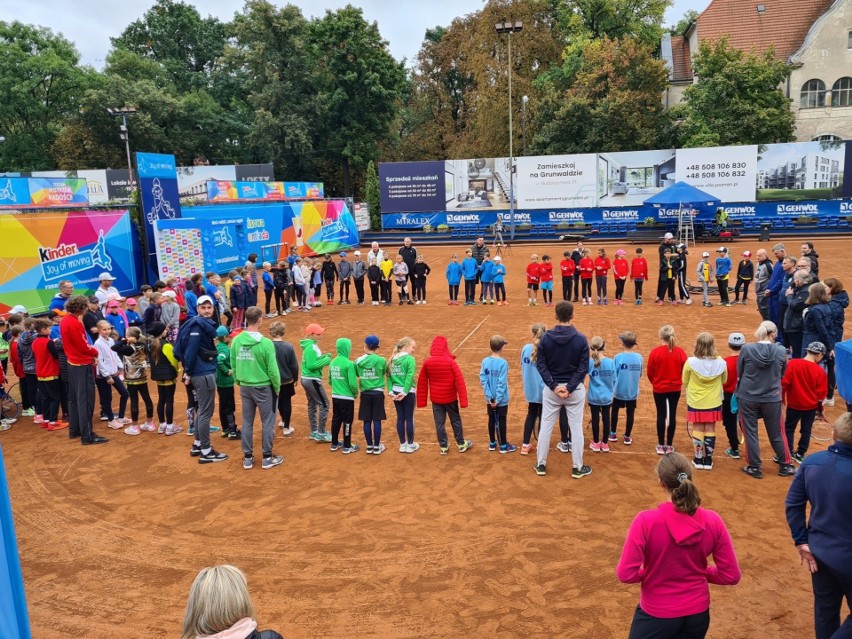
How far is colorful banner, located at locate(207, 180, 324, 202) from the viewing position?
114 feet

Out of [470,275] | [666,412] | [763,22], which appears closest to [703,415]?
[666,412]

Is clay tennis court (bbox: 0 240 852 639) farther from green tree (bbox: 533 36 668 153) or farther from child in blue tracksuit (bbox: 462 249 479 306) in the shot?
green tree (bbox: 533 36 668 153)

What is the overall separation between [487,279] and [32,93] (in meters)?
54.6

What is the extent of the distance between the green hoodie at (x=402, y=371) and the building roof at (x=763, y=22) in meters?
42.8

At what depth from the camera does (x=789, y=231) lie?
33.5 meters

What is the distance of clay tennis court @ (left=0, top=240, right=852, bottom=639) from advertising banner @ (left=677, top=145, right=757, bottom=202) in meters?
26.7

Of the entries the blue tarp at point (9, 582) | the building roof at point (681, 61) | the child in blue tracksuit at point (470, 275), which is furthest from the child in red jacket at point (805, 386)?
the building roof at point (681, 61)

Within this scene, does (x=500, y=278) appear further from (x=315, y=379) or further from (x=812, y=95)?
(x=812, y=95)

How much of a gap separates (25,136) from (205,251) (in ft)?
148

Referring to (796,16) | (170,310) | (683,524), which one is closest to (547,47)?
(796,16)

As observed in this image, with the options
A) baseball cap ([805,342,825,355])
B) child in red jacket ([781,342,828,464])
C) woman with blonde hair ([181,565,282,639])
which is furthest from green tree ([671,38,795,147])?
woman with blonde hair ([181,565,282,639])

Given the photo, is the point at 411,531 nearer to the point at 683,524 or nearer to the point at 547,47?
the point at 683,524

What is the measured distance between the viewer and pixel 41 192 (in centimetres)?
3419

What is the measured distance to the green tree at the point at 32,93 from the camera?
54031mm
